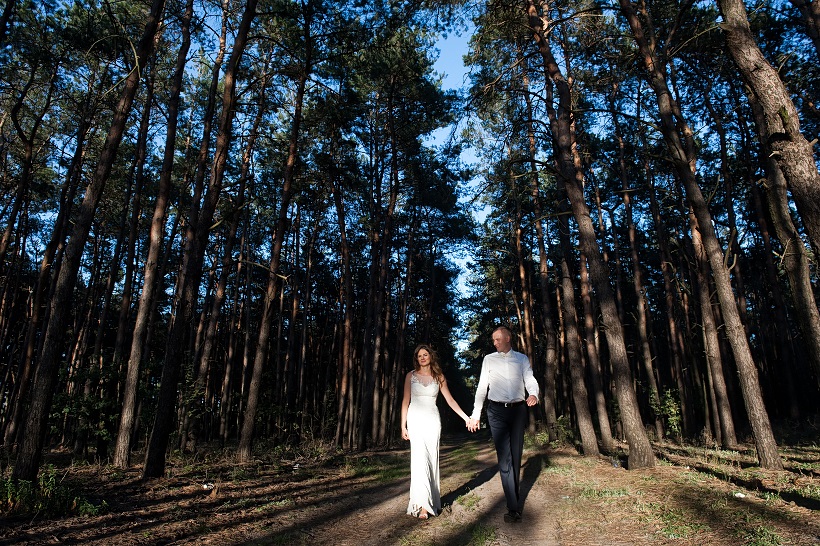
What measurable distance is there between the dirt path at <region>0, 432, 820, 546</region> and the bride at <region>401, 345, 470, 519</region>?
0.78ft

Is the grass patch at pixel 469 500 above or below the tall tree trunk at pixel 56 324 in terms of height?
below

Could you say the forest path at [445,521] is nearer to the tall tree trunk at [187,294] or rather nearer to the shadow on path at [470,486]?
the shadow on path at [470,486]

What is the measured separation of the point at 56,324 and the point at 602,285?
28.7 ft

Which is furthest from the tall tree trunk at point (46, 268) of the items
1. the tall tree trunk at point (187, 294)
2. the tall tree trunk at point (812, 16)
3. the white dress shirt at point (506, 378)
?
the tall tree trunk at point (812, 16)

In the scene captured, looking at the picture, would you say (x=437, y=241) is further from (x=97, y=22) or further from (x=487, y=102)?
(x=97, y=22)

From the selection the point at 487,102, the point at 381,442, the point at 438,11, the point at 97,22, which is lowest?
the point at 381,442

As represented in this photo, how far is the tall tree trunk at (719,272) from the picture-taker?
7.41 metres

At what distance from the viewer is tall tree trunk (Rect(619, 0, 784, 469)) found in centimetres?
741

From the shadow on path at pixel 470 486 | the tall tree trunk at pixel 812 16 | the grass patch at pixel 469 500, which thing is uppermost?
the tall tree trunk at pixel 812 16

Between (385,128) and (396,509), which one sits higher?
(385,128)

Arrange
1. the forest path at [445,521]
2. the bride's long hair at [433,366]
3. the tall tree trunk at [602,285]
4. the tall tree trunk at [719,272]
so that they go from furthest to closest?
1. the tall tree trunk at [602,285]
2. the tall tree trunk at [719,272]
3. the bride's long hair at [433,366]
4. the forest path at [445,521]

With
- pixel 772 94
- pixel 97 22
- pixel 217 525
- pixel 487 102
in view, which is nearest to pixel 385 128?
pixel 487 102

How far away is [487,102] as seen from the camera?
36.7ft

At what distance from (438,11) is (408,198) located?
1176 centimetres
